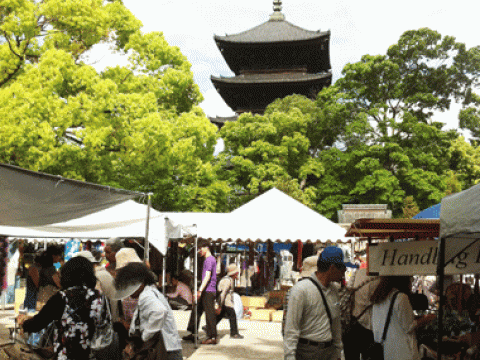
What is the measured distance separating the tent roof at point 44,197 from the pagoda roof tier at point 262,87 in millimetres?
40577

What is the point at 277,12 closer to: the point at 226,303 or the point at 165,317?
the point at 226,303

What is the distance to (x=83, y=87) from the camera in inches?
731

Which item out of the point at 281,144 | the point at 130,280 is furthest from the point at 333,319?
the point at 281,144

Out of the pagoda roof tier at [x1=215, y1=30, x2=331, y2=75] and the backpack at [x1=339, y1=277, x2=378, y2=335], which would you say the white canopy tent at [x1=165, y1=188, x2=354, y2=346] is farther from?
the pagoda roof tier at [x1=215, y1=30, x2=331, y2=75]

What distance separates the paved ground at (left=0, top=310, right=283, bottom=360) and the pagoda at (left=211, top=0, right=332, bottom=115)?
33.9m

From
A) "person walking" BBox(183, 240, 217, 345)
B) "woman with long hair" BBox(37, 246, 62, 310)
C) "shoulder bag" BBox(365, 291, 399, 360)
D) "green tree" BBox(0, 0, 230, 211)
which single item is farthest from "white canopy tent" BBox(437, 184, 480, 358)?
"green tree" BBox(0, 0, 230, 211)

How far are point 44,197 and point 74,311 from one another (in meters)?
1.37

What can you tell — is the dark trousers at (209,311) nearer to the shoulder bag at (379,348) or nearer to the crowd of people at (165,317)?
the crowd of people at (165,317)

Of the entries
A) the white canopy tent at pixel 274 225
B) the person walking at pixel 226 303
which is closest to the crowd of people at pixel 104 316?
the person walking at pixel 226 303

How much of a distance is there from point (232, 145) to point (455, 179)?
13.2m

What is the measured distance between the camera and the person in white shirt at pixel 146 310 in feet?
14.0

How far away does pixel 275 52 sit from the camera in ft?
158

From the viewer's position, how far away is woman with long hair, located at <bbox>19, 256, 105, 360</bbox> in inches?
154

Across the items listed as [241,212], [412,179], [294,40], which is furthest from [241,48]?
[241,212]
